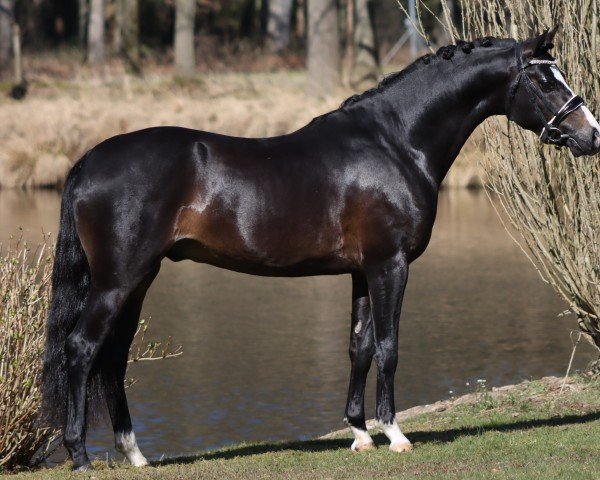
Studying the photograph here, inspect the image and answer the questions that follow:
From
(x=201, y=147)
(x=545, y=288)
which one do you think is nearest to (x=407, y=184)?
(x=201, y=147)

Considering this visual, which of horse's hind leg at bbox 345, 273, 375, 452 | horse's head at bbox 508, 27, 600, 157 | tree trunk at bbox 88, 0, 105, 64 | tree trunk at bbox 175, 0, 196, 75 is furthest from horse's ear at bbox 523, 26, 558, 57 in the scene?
tree trunk at bbox 88, 0, 105, 64

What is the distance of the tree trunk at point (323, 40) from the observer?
32953 millimetres

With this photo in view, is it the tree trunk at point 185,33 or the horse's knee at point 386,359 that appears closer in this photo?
the horse's knee at point 386,359

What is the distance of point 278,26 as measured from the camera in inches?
1889

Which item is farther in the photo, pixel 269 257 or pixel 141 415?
pixel 141 415

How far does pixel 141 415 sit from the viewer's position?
33.7 feet

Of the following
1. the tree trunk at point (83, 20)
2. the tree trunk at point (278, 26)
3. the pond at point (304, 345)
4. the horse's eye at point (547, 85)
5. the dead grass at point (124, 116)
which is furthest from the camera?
the tree trunk at point (83, 20)

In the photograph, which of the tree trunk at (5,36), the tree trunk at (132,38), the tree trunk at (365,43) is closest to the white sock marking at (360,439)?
the tree trunk at (365,43)

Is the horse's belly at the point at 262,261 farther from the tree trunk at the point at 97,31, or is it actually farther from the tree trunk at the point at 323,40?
the tree trunk at the point at 97,31

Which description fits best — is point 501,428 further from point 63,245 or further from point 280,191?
point 63,245

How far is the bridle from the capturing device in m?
6.76

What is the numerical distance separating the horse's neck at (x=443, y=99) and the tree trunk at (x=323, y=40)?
2591cm

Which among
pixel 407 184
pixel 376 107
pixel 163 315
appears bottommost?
pixel 163 315

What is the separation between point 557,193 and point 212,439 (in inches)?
136
